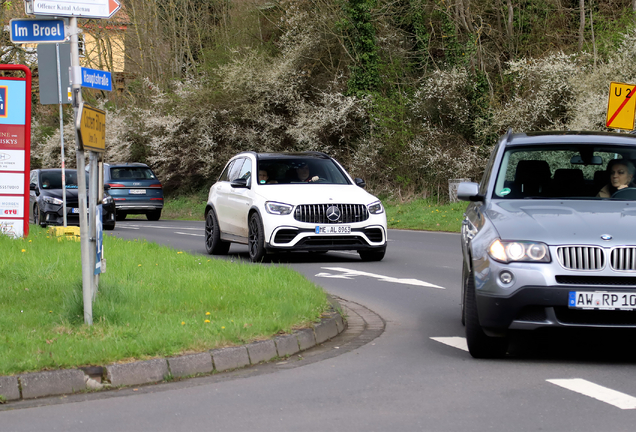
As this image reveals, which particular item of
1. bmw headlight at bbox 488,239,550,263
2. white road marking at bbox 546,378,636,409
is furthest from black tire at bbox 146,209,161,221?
white road marking at bbox 546,378,636,409

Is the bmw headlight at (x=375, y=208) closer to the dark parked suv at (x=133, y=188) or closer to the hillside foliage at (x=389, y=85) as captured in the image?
the hillside foliage at (x=389, y=85)

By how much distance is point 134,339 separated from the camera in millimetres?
6586

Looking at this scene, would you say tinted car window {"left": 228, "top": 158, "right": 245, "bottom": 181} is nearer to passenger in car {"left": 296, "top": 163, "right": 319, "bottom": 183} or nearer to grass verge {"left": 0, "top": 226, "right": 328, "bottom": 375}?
passenger in car {"left": 296, "top": 163, "right": 319, "bottom": 183}

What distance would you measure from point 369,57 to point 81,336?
2768cm

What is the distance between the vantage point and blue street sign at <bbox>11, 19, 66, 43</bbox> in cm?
851

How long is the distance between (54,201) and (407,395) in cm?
1974

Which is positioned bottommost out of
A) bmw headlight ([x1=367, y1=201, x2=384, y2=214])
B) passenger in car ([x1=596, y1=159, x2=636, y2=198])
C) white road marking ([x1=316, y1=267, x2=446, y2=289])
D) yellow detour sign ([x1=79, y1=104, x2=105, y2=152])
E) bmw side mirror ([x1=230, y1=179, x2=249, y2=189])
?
white road marking ([x1=316, y1=267, x2=446, y2=289])

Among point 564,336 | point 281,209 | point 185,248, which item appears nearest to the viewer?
point 564,336

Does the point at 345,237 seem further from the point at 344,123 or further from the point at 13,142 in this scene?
the point at 344,123

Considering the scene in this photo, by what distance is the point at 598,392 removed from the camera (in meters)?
5.63

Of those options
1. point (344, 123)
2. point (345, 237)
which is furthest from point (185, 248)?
point (344, 123)

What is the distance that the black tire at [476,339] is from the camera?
257 inches

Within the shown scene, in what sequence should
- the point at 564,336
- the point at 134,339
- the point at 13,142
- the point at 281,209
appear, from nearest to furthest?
the point at 134,339, the point at 564,336, the point at 281,209, the point at 13,142

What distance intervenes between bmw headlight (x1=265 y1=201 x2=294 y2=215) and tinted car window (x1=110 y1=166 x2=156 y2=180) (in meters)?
18.1
